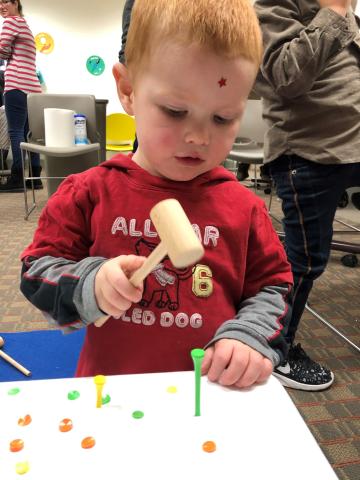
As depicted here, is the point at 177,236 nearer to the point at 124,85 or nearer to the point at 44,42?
the point at 124,85

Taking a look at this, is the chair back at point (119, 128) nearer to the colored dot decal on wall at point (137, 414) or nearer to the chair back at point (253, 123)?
the chair back at point (253, 123)

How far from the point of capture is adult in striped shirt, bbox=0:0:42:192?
9.82 feet

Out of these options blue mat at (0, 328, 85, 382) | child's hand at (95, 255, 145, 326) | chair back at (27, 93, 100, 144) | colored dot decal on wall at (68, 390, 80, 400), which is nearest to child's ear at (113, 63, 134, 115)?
child's hand at (95, 255, 145, 326)

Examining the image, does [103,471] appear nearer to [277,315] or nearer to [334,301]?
[277,315]

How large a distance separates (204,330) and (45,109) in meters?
2.50

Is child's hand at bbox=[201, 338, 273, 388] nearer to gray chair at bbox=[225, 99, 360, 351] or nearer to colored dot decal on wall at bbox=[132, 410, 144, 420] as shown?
colored dot decal on wall at bbox=[132, 410, 144, 420]

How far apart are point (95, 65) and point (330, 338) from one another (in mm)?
4804

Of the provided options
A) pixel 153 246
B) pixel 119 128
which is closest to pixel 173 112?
pixel 153 246

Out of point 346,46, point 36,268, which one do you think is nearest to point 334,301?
point 346,46

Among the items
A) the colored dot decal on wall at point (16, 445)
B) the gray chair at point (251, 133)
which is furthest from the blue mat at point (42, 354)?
the gray chair at point (251, 133)

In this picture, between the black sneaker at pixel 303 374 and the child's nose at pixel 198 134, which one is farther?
the black sneaker at pixel 303 374

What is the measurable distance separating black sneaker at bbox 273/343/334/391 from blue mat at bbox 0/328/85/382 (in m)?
0.61

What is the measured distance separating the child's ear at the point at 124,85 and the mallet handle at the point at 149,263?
0.27 m

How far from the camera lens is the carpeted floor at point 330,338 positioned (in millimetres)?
1050
